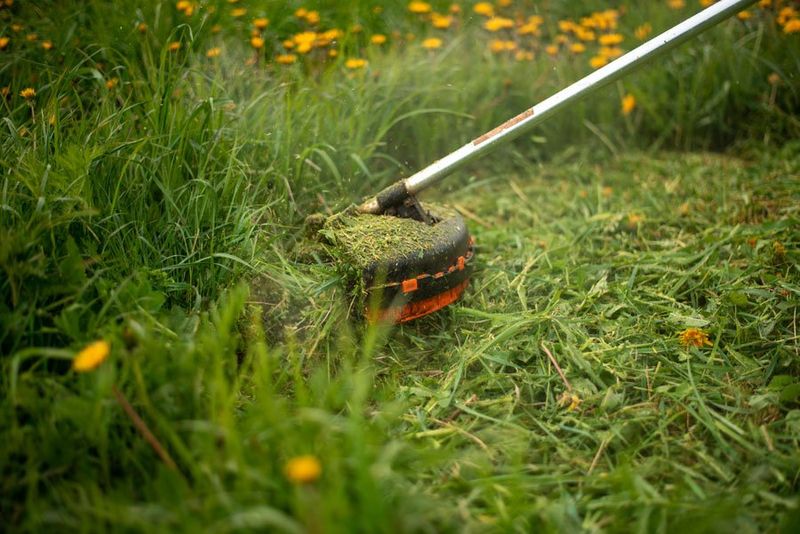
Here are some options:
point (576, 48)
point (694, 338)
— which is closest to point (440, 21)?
point (576, 48)

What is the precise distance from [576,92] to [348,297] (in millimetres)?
1028

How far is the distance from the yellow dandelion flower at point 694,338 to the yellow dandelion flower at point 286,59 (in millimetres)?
1982

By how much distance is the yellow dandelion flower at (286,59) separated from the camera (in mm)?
2678

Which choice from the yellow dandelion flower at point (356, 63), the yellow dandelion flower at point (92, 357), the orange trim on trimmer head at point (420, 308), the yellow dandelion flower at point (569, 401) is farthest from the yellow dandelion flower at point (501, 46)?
the yellow dandelion flower at point (92, 357)

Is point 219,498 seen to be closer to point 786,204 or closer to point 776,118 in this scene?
point 786,204

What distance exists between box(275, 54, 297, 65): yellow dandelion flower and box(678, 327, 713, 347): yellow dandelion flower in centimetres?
198

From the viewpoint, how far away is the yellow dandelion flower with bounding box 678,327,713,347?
180 cm

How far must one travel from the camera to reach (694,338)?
180 cm

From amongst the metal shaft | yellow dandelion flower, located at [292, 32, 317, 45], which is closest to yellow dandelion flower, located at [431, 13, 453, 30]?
yellow dandelion flower, located at [292, 32, 317, 45]

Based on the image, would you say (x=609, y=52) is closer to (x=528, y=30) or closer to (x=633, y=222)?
(x=528, y=30)

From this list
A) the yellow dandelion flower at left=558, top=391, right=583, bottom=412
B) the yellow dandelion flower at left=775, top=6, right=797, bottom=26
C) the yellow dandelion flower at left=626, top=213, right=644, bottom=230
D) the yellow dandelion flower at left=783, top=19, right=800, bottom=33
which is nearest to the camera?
the yellow dandelion flower at left=558, top=391, right=583, bottom=412

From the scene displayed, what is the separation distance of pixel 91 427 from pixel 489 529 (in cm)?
87

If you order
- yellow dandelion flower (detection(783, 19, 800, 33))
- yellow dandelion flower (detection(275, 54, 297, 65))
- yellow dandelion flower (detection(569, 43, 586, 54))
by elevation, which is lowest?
yellow dandelion flower (detection(569, 43, 586, 54))

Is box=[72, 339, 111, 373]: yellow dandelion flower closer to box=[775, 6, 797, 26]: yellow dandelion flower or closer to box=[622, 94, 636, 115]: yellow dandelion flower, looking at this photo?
box=[622, 94, 636, 115]: yellow dandelion flower
